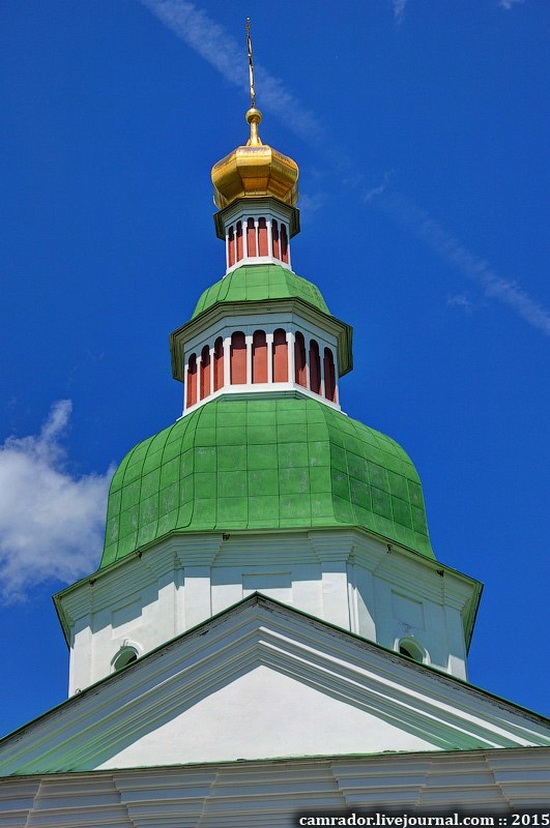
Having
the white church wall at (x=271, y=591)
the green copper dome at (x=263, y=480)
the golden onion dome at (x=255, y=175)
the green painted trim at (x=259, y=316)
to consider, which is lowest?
the white church wall at (x=271, y=591)

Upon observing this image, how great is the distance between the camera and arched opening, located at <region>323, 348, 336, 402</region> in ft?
98.1

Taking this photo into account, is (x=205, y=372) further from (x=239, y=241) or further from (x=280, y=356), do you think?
(x=239, y=241)

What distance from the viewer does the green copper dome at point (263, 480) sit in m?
25.3

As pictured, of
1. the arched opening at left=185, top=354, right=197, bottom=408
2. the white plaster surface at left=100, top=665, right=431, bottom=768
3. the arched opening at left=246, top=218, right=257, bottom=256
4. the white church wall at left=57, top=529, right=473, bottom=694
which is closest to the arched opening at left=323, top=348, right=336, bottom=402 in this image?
the arched opening at left=185, top=354, right=197, bottom=408

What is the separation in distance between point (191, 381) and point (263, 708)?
35.4 ft

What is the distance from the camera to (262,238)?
3328 centimetres

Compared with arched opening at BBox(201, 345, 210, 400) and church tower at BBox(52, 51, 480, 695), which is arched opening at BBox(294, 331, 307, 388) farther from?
arched opening at BBox(201, 345, 210, 400)

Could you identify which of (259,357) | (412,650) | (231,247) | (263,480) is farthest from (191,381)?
(412,650)

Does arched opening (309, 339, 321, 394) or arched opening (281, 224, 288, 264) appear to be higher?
arched opening (281, 224, 288, 264)

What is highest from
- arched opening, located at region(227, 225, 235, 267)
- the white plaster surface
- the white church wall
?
arched opening, located at region(227, 225, 235, 267)

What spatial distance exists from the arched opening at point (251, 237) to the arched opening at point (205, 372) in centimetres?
355

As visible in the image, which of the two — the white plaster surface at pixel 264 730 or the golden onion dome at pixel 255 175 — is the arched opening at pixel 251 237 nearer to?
the golden onion dome at pixel 255 175

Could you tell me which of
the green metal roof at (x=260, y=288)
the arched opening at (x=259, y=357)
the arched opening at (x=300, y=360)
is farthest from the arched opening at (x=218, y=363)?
the arched opening at (x=300, y=360)

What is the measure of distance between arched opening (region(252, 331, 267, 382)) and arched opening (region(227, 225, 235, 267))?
3732 mm
